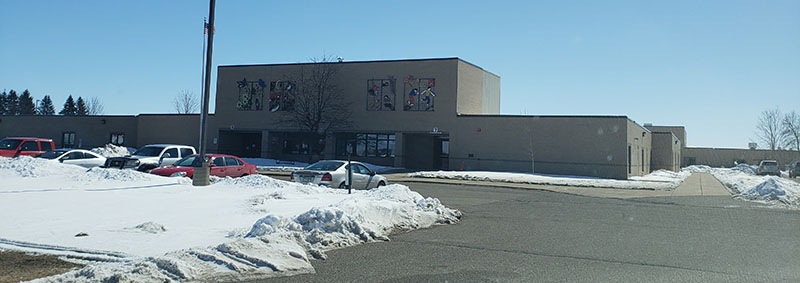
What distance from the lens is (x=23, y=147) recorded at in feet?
92.2

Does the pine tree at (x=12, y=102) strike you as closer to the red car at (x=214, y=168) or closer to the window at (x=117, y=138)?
the window at (x=117, y=138)

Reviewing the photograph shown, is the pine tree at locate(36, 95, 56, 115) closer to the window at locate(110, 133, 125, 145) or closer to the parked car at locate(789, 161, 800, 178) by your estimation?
the window at locate(110, 133, 125, 145)

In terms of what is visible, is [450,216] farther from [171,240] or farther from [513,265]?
[171,240]

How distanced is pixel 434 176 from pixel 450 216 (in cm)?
2068

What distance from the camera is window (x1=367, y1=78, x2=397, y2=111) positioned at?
4525 cm

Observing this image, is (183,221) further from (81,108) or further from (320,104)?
(81,108)

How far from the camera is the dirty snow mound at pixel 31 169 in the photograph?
1619cm

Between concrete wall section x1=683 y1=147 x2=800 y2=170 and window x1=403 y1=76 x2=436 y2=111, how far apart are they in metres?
68.9

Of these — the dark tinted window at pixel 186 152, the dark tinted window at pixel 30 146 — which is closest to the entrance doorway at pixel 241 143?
the dark tinted window at pixel 30 146

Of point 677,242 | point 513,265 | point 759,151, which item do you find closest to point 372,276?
point 513,265

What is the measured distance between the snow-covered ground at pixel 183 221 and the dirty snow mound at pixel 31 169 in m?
0.03

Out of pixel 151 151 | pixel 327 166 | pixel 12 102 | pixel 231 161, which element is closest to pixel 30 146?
pixel 151 151

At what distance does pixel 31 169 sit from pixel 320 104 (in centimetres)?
3024

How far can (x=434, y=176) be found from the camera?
3403 cm
